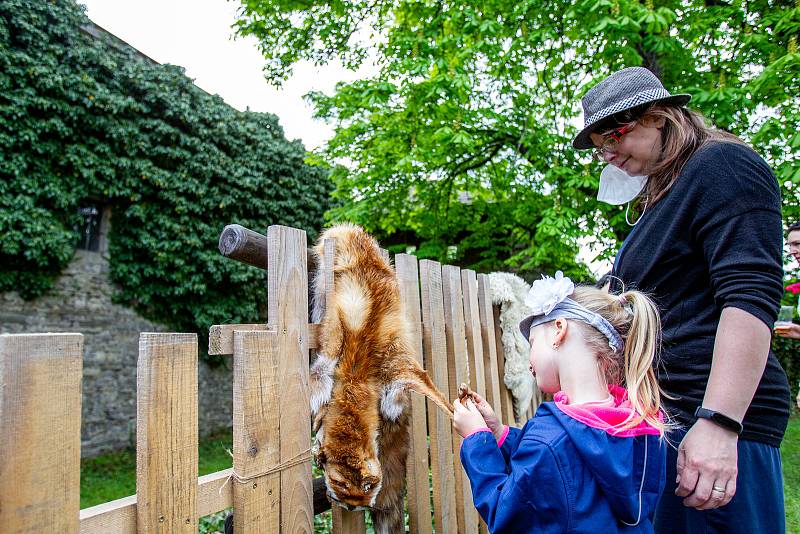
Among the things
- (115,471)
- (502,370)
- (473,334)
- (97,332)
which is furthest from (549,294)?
(97,332)

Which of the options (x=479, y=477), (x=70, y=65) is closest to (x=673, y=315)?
(x=479, y=477)

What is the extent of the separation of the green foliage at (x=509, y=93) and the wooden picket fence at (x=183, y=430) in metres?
4.03

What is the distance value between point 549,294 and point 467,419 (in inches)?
17.1

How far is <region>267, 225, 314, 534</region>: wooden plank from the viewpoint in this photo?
1421mm

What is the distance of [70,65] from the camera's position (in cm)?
828

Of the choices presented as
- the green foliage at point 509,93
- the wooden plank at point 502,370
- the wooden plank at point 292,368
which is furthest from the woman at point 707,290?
the green foliage at point 509,93

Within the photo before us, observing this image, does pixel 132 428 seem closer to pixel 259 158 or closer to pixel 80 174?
pixel 80 174

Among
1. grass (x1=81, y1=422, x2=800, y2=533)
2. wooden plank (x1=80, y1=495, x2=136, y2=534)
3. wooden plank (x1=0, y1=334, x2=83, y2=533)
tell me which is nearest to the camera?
wooden plank (x1=0, y1=334, x2=83, y2=533)

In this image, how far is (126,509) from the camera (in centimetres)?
103

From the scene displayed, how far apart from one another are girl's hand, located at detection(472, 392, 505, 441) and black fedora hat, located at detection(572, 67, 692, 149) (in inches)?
36.7

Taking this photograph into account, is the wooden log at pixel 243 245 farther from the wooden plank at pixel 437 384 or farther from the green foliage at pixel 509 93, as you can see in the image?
the green foliage at pixel 509 93

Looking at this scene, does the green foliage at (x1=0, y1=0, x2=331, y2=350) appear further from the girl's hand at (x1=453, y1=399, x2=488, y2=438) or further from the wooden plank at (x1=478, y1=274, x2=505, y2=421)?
the girl's hand at (x1=453, y1=399, x2=488, y2=438)

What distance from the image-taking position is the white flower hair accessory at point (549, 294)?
143 centimetres

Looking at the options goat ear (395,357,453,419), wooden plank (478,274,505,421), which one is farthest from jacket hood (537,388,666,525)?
wooden plank (478,274,505,421)
